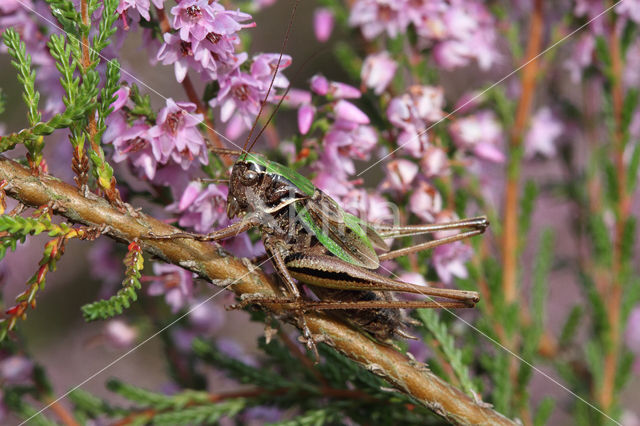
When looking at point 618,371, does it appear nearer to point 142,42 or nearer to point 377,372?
point 377,372

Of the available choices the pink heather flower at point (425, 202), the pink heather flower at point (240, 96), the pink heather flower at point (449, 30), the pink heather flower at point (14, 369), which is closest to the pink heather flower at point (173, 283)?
the pink heather flower at point (240, 96)

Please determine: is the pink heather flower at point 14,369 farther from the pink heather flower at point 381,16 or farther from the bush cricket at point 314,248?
the pink heather flower at point 381,16

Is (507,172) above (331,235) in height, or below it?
below

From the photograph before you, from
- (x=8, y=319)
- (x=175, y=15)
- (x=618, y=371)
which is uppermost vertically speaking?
(x=175, y=15)

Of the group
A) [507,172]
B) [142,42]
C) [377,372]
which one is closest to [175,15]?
[142,42]

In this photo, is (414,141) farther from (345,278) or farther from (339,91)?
(345,278)

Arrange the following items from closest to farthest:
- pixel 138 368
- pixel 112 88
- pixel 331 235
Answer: pixel 112 88
pixel 331 235
pixel 138 368
